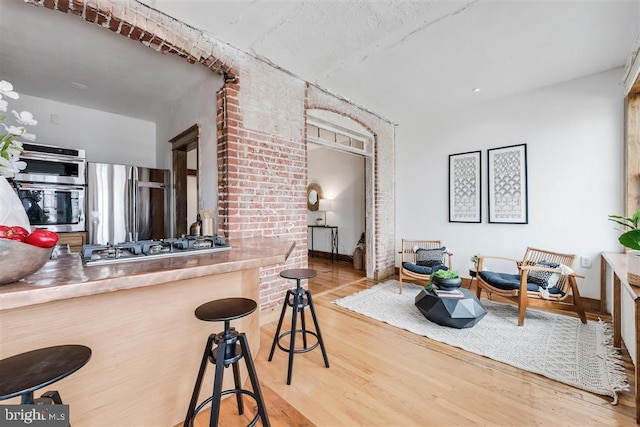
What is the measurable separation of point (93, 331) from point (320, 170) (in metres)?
5.71

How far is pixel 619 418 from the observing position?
61.7 inches

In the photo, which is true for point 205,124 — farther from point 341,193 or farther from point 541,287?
point 541,287

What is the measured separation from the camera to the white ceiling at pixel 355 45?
2.16m

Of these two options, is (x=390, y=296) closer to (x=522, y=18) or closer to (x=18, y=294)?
(x=522, y=18)

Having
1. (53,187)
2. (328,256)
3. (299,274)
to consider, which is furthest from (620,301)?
(53,187)

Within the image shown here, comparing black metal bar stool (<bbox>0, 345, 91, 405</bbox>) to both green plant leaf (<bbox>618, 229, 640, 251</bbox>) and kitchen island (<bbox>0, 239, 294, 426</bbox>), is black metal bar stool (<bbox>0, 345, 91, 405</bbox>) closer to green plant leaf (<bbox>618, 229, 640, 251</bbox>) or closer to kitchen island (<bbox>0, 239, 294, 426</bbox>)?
kitchen island (<bbox>0, 239, 294, 426</bbox>)

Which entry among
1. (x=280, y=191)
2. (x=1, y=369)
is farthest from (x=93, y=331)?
(x=280, y=191)

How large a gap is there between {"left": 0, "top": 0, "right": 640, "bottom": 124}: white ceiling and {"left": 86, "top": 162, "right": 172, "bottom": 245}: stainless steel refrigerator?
1011 mm

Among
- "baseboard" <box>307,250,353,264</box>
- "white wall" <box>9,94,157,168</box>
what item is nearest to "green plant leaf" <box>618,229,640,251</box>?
"baseboard" <box>307,250,353,264</box>

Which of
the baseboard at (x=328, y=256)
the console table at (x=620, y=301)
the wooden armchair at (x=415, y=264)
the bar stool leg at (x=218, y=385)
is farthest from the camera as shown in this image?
the baseboard at (x=328, y=256)

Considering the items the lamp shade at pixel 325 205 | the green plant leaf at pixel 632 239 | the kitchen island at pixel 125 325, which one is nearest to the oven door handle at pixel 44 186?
the kitchen island at pixel 125 325

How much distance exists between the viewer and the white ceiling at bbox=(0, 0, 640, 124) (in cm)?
216

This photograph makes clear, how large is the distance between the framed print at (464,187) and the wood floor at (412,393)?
2.41 m

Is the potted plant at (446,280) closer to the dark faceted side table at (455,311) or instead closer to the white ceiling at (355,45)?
the dark faceted side table at (455,311)
